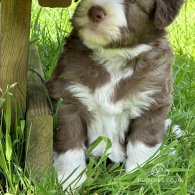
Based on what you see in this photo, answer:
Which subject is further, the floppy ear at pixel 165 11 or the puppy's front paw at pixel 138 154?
the puppy's front paw at pixel 138 154

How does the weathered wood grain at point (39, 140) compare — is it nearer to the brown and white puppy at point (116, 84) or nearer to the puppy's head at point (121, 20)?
the brown and white puppy at point (116, 84)

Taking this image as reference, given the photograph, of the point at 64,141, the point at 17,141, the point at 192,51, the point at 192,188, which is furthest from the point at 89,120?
the point at 192,51

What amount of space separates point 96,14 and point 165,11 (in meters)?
0.46

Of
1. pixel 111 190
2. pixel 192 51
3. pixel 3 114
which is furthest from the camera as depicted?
pixel 192 51

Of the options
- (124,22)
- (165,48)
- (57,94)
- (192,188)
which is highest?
(124,22)

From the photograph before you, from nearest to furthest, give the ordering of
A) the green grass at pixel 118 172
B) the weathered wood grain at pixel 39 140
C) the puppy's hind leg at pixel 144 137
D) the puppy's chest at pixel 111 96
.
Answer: the green grass at pixel 118 172
the weathered wood grain at pixel 39 140
the puppy's chest at pixel 111 96
the puppy's hind leg at pixel 144 137

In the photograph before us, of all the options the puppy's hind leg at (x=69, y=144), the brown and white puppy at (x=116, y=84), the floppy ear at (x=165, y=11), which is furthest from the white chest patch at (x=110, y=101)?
the floppy ear at (x=165, y=11)

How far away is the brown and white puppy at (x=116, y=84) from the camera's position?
3.30 m

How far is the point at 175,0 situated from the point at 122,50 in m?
0.44

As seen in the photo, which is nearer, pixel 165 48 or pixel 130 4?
pixel 130 4

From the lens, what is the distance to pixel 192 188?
10.9ft

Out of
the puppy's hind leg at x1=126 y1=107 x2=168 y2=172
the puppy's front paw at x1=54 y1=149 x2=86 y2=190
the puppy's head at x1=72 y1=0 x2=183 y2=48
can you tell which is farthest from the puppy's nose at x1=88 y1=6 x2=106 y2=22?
the puppy's front paw at x1=54 y1=149 x2=86 y2=190

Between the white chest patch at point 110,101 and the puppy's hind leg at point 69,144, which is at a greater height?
the white chest patch at point 110,101

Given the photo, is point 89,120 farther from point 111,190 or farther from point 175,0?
point 175,0
